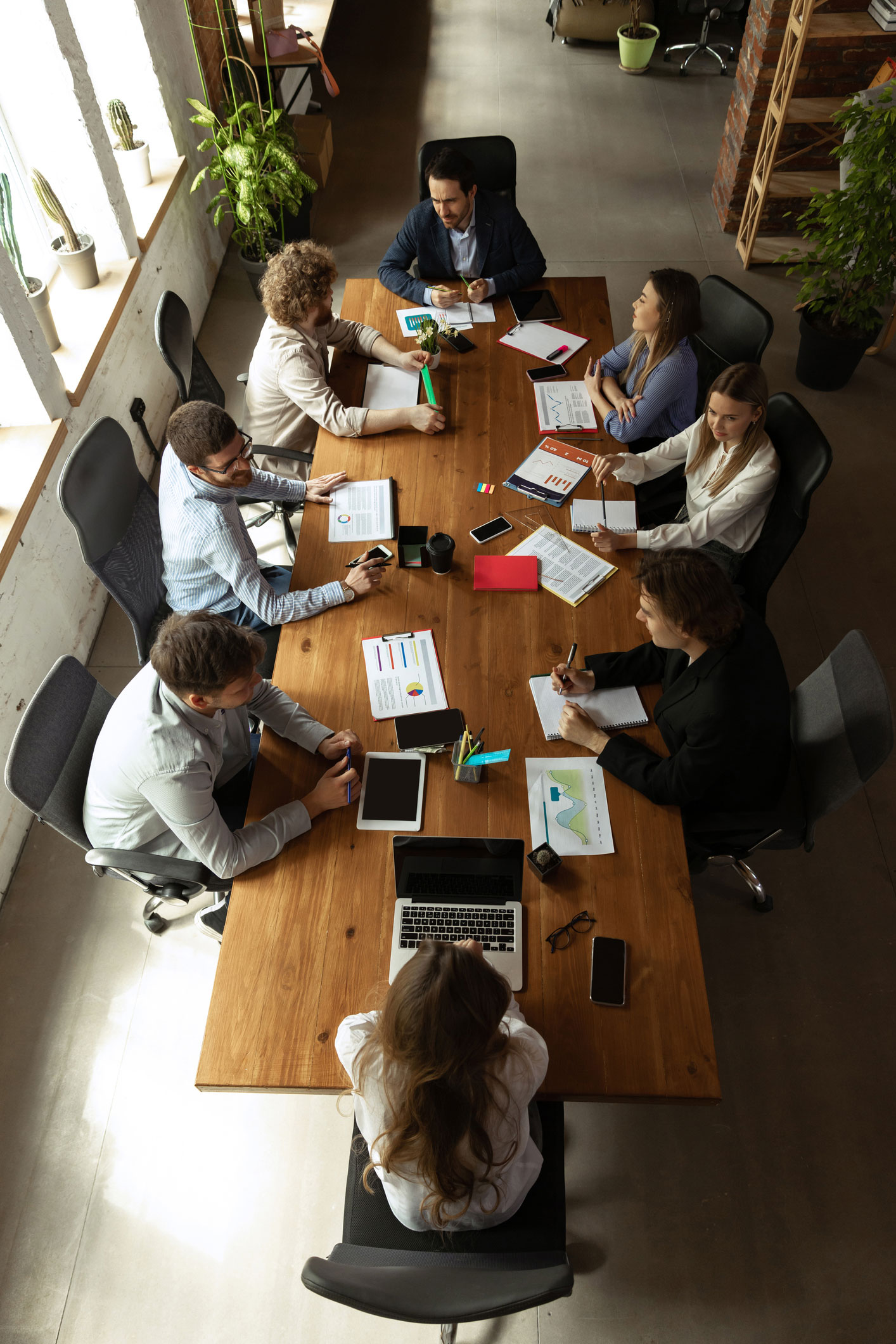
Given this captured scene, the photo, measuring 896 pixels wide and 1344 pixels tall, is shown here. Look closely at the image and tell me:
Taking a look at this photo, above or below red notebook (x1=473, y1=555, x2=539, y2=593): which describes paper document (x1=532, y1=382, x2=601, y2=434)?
above

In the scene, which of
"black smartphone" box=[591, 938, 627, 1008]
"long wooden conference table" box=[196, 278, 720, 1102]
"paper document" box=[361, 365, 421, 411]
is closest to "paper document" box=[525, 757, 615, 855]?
"long wooden conference table" box=[196, 278, 720, 1102]

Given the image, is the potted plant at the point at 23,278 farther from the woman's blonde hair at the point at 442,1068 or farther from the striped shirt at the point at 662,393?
the woman's blonde hair at the point at 442,1068

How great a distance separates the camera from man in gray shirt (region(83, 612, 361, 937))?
192 centimetres

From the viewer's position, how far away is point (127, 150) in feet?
14.1

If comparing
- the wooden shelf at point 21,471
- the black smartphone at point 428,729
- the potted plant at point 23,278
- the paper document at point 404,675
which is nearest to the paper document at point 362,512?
the paper document at point 404,675

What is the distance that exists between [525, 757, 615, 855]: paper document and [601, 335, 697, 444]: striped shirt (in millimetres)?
1431

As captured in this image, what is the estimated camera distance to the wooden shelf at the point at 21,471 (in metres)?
2.91

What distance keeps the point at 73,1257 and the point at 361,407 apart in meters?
2.88

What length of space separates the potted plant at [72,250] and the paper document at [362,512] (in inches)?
74.2

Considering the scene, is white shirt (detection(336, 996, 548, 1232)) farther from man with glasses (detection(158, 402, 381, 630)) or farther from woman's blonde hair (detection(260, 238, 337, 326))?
woman's blonde hair (detection(260, 238, 337, 326))

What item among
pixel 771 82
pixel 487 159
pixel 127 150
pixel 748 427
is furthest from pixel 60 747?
pixel 771 82

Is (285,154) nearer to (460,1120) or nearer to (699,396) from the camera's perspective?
(699,396)

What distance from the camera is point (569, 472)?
293cm

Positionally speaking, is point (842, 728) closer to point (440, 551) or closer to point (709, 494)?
point (709, 494)
